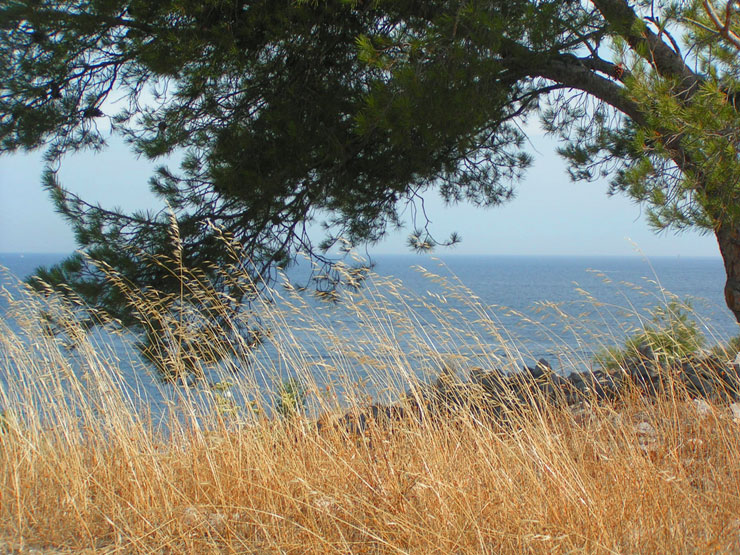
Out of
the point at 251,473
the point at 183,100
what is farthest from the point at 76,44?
the point at 251,473

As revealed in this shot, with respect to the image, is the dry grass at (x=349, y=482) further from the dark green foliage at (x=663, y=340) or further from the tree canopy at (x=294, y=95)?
the tree canopy at (x=294, y=95)

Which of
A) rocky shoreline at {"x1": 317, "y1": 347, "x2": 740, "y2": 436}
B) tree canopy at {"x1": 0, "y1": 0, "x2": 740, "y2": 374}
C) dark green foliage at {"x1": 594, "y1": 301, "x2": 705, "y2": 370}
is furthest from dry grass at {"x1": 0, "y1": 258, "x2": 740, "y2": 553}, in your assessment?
tree canopy at {"x1": 0, "y1": 0, "x2": 740, "y2": 374}

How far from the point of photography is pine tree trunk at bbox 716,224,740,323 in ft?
15.6

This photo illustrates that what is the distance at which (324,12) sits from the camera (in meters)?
4.47

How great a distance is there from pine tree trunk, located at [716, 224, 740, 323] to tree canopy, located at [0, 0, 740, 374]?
0.05ft

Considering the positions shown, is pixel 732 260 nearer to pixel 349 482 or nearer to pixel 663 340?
pixel 663 340

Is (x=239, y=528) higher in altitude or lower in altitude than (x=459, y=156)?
lower

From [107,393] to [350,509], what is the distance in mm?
1290

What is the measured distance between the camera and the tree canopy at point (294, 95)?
412cm

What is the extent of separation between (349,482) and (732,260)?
3802 mm

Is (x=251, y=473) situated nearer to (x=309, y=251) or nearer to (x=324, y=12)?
(x=309, y=251)

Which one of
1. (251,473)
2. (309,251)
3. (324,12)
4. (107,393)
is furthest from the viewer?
(309,251)

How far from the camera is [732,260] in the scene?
487 cm

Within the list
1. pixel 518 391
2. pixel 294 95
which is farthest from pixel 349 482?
pixel 294 95
